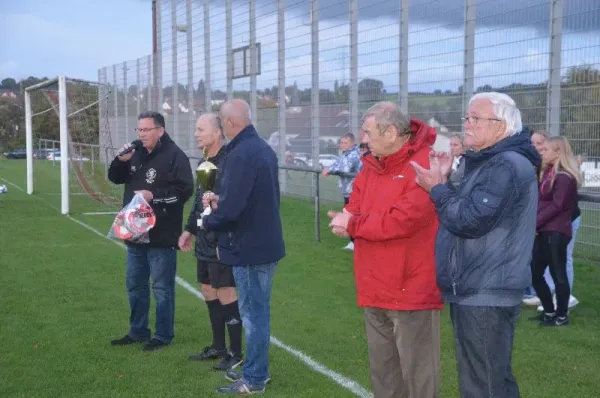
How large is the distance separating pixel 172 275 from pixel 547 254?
141 inches

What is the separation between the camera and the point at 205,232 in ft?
19.5

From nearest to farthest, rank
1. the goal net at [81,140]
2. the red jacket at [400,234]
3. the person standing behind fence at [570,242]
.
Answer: the red jacket at [400,234] → the person standing behind fence at [570,242] → the goal net at [81,140]

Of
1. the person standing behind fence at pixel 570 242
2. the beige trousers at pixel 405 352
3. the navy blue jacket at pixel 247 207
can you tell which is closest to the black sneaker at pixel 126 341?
the navy blue jacket at pixel 247 207

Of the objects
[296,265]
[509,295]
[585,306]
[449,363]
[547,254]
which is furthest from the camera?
[296,265]

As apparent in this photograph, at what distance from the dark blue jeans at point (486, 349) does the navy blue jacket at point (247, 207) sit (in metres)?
1.85

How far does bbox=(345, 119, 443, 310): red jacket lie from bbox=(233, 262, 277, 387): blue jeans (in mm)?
1360

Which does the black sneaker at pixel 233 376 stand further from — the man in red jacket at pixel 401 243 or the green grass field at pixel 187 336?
the man in red jacket at pixel 401 243

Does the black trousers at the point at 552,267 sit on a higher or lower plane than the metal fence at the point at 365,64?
lower

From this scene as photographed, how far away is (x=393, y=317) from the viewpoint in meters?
4.10

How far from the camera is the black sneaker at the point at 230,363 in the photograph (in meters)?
6.01

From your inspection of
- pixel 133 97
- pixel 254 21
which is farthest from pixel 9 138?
pixel 254 21

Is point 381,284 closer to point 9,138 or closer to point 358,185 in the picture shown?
point 358,185

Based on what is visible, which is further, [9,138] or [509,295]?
[9,138]

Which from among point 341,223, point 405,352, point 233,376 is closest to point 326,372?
point 233,376
